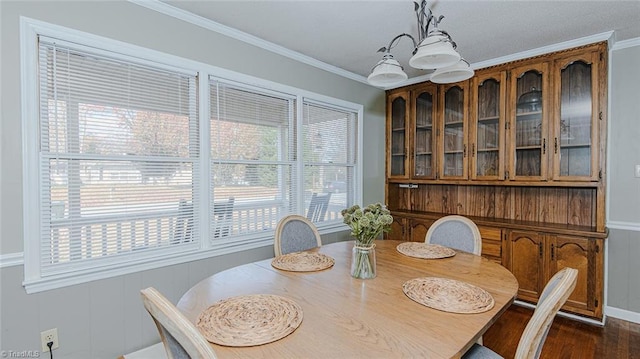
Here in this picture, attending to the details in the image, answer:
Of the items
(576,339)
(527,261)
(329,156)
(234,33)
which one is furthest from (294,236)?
(576,339)

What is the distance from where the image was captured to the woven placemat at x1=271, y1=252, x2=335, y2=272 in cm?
174

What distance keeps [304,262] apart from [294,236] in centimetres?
49

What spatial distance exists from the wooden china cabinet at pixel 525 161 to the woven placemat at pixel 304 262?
1944 mm

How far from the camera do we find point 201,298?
1331mm

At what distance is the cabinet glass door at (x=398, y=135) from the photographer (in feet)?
12.7

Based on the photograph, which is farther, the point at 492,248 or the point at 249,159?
the point at 492,248

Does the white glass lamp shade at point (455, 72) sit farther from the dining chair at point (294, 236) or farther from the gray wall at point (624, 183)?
the gray wall at point (624, 183)

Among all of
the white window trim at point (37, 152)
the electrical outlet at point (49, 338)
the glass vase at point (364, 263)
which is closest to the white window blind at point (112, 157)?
the white window trim at point (37, 152)

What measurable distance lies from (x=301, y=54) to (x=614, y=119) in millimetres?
2933

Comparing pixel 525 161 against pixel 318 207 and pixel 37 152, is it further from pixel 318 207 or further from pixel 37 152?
pixel 37 152

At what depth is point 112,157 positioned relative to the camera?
203 centimetres

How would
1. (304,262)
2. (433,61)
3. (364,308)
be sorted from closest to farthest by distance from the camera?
1. (364,308)
2. (433,61)
3. (304,262)

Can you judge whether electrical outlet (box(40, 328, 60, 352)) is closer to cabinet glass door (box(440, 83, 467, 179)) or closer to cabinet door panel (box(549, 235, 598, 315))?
cabinet glass door (box(440, 83, 467, 179))

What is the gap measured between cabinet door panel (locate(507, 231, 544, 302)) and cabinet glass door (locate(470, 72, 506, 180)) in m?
0.63
